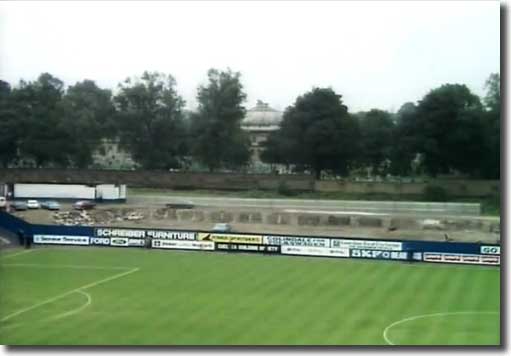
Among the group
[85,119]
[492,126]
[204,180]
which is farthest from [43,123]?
[492,126]

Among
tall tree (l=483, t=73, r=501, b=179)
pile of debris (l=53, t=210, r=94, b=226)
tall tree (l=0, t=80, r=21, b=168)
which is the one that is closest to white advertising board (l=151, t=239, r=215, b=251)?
pile of debris (l=53, t=210, r=94, b=226)

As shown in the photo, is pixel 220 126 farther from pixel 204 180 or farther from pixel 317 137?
pixel 317 137

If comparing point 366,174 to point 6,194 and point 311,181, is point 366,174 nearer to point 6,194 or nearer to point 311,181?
point 311,181

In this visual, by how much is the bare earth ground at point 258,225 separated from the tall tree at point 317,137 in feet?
2.28

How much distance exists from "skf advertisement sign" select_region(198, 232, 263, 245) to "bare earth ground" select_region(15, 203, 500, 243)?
31cm

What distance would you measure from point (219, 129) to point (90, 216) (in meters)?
1.73

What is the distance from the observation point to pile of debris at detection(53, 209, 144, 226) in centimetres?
850

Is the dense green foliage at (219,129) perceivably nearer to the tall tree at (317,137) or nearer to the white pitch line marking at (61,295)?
the tall tree at (317,137)

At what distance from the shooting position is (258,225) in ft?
29.2

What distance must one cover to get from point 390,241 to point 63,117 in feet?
12.4

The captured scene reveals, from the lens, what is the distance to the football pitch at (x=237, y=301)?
629cm

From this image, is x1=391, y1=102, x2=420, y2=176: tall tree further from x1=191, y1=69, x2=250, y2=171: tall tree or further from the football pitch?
x1=191, y1=69, x2=250, y2=171: tall tree

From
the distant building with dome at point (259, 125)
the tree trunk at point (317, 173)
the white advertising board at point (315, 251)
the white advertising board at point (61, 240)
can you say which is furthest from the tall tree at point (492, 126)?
the white advertising board at point (61, 240)

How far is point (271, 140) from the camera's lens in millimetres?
8242
